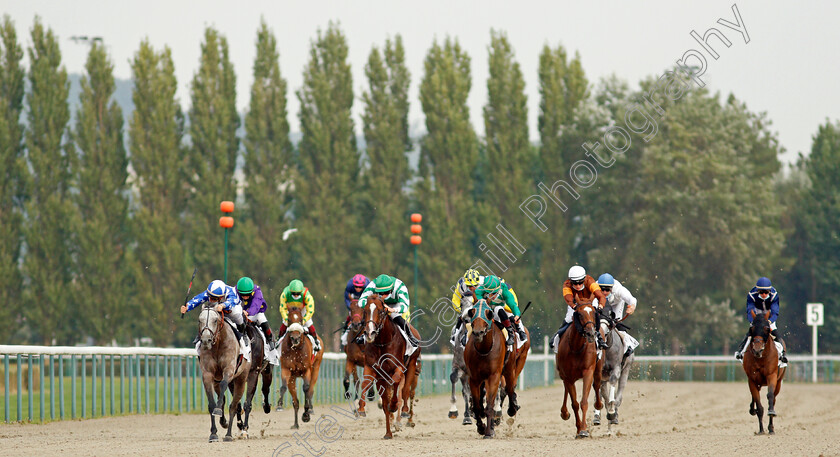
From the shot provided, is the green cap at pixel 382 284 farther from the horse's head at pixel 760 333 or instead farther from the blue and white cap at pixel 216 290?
the horse's head at pixel 760 333

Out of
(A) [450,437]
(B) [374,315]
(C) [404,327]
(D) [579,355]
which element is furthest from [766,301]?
(B) [374,315]

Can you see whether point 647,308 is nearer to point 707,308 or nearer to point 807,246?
point 707,308

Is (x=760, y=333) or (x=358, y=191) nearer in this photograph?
(x=760, y=333)

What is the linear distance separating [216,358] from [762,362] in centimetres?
704

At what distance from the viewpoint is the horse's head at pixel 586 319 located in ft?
50.4

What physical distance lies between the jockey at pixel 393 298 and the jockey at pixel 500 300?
97 cm

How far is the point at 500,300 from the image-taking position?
16.1 meters

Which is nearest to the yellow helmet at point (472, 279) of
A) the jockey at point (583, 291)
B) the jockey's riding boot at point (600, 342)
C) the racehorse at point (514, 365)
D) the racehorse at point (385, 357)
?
the racehorse at point (514, 365)

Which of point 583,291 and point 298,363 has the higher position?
point 583,291

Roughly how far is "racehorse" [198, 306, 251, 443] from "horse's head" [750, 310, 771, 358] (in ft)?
21.5

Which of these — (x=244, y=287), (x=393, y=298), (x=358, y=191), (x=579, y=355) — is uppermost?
(x=358, y=191)

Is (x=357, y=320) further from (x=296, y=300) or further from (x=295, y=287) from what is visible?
(x=296, y=300)

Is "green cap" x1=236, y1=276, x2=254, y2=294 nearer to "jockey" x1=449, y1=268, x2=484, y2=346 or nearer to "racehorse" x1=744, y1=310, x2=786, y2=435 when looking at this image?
"jockey" x1=449, y1=268, x2=484, y2=346

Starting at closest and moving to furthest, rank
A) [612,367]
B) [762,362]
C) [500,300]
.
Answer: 1. [500,300]
2. [762,362]
3. [612,367]
